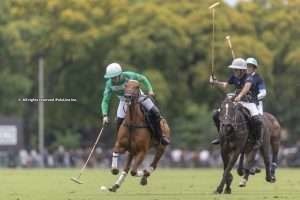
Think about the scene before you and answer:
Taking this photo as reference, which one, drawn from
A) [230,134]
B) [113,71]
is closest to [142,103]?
[113,71]

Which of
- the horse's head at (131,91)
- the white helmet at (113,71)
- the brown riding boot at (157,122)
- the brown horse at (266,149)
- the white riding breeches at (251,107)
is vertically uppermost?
the white helmet at (113,71)

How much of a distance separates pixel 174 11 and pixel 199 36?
2114 mm

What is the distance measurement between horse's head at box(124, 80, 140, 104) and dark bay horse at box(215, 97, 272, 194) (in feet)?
5.60

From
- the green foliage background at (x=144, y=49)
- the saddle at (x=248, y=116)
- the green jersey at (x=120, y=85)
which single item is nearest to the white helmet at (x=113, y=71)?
the green jersey at (x=120, y=85)

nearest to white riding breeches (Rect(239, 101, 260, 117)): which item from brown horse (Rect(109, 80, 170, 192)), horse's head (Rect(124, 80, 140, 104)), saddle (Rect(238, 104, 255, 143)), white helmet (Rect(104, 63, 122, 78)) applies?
saddle (Rect(238, 104, 255, 143))

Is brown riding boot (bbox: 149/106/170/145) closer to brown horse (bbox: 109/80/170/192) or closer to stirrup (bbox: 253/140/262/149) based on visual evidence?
brown horse (bbox: 109/80/170/192)

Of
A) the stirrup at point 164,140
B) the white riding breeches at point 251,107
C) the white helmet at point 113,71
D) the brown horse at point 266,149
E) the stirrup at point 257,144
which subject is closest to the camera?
the white helmet at point 113,71

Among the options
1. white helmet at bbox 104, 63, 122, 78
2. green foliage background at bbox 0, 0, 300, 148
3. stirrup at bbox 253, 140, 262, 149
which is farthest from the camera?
green foliage background at bbox 0, 0, 300, 148

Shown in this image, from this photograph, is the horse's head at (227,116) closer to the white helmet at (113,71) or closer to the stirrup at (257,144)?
the white helmet at (113,71)

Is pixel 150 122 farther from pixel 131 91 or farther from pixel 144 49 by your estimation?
pixel 144 49

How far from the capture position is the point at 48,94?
61750 millimetres

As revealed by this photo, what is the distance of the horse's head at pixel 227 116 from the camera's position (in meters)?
21.4

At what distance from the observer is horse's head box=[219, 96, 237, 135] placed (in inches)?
842

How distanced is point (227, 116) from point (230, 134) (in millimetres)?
461
